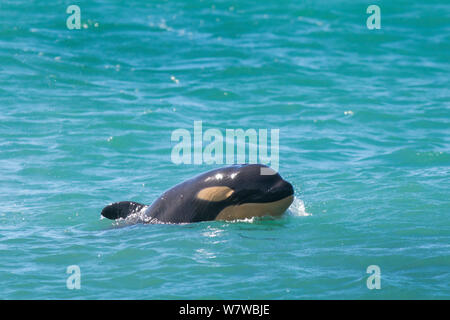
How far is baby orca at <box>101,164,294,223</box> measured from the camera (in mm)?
10180

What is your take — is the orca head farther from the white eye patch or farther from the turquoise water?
the turquoise water

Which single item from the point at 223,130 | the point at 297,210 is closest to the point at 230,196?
the point at 297,210

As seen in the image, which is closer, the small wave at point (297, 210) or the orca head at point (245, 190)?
the orca head at point (245, 190)

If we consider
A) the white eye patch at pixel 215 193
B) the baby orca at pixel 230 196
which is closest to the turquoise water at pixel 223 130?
the baby orca at pixel 230 196

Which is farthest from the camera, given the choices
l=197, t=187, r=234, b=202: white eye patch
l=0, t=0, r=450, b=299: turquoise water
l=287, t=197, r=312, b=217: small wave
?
l=287, t=197, r=312, b=217: small wave

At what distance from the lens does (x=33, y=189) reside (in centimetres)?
1346

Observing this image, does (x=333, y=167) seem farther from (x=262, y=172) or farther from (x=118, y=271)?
(x=118, y=271)

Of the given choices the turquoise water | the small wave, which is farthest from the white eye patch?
the small wave

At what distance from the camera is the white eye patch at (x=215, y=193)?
1016 cm

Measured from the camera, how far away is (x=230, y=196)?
33.6 ft

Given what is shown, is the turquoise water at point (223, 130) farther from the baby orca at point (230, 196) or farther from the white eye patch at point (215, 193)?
the white eye patch at point (215, 193)

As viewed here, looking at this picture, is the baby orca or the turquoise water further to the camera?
the baby orca

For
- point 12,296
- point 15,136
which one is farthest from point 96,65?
point 12,296

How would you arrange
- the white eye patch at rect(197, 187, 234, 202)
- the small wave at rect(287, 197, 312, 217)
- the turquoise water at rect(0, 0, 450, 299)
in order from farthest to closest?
1. the small wave at rect(287, 197, 312, 217)
2. the white eye patch at rect(197, 187, 234, 202)
3. the turquoise water at rect(0, 0, 450, 299)
